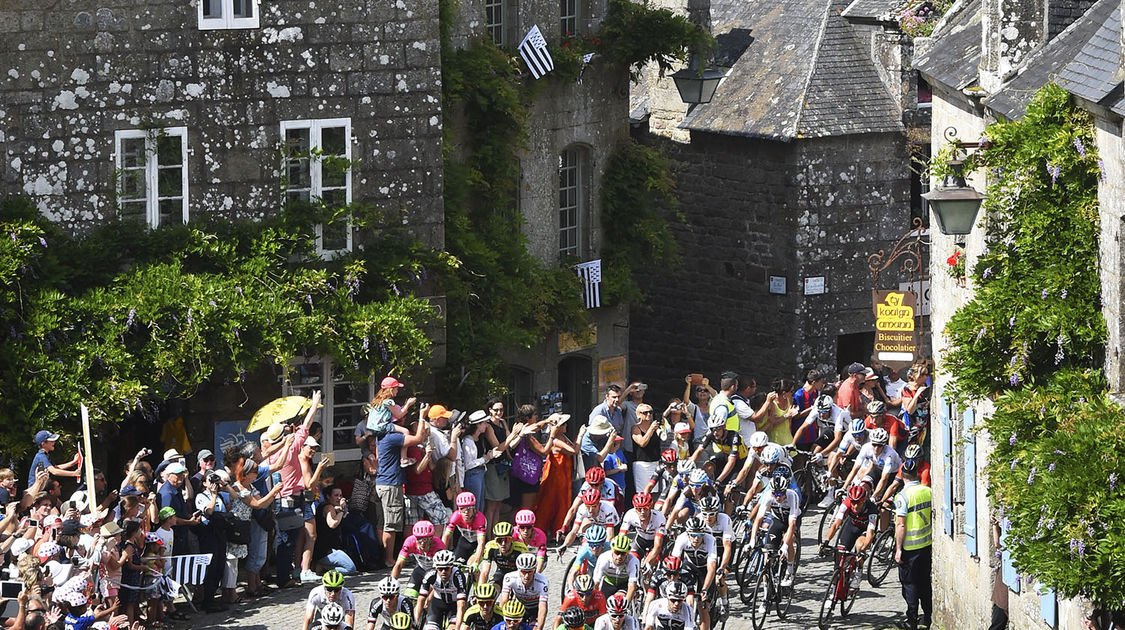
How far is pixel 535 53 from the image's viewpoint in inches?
1047

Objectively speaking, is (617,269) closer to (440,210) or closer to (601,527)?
(440,210)

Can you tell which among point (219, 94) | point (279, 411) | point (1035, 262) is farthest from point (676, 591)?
point (219, 94)

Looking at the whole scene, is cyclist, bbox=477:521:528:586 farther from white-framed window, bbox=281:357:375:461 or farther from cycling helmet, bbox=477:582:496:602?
white-framed window, bbox=281:357:375:461

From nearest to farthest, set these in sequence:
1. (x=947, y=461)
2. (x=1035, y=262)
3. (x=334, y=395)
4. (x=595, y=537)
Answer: (x=1035, y=262)
(x=595, y=537)
(x=947, y=461)
(x=334, y=395)

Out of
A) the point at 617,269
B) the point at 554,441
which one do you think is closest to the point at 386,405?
the point at 554,441

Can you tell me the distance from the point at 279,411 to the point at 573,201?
7663mm

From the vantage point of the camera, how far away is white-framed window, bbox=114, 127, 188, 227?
2280cm

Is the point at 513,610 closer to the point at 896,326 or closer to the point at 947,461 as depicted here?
the point at 947,461

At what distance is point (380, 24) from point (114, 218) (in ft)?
11.0

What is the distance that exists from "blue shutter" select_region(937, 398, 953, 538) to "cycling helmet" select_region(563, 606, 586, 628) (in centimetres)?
435

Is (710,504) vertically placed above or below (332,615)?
above

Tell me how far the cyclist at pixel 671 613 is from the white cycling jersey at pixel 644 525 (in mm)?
1483

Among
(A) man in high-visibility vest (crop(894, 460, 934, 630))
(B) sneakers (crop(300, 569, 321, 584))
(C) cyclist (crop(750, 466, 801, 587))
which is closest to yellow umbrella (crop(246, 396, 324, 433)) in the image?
(B) sneakers (crop(300, 569, 321, 584))

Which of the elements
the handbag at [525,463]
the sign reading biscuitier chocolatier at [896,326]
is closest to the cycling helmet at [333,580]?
the handbag at [525,463]
